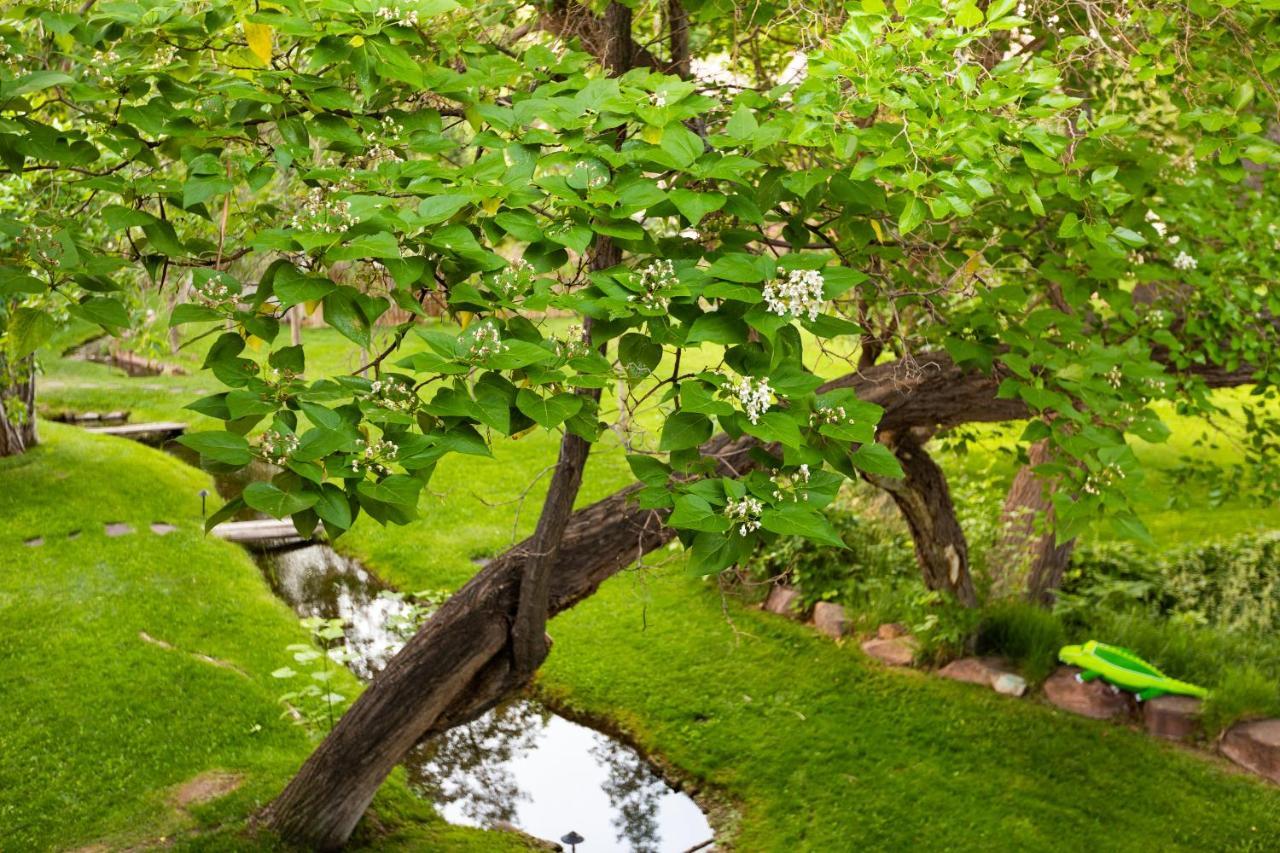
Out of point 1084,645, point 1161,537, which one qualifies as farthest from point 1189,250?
point 1161,537

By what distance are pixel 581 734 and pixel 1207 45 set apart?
17.3 ft

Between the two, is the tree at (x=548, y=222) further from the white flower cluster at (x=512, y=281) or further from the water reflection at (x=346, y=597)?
the water reflection at (x=346, y=597)

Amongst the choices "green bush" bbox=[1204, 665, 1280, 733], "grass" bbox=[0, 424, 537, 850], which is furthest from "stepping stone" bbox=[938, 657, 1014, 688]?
"grass" bbox=[0, 424, 537, 850]

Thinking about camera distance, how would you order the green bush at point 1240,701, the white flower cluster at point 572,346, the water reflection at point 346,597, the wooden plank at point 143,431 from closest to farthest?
the white flower cluster at point 572,346
the green bush at point 1240,701
the water reflection at point 346,597
the wooden plank at point 143,431

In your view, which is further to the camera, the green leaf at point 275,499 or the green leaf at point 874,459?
the green leaf at point 874,459

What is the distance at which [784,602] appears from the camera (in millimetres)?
8320

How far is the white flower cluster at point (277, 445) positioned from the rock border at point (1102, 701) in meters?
6.09

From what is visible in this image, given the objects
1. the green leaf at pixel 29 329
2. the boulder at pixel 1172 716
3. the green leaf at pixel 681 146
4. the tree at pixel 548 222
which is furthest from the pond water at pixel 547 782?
the green leaf at pixel 681 146

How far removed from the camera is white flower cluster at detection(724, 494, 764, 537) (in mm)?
1924

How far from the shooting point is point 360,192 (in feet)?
7.52

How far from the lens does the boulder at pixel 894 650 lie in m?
7.36

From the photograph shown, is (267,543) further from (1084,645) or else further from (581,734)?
(1084,645)

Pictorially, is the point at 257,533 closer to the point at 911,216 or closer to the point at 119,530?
the point at 119,530

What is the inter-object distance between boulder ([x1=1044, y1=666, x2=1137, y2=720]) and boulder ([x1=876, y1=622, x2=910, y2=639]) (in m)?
1.12
